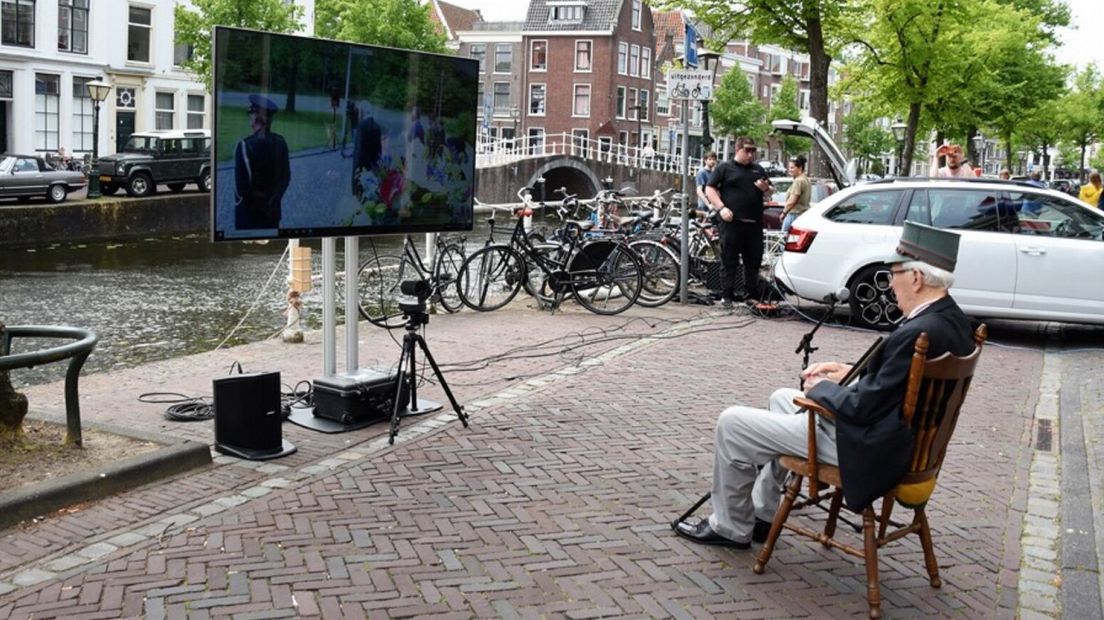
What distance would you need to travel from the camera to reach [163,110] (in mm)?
41719

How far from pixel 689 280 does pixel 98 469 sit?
957cm

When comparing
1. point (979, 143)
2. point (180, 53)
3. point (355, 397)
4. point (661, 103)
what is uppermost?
point (661, 103)

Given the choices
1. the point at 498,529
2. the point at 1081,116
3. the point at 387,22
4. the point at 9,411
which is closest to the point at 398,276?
the point at 9,411

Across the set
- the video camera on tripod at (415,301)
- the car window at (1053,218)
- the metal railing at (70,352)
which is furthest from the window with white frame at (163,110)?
the metal railing at (70,352)

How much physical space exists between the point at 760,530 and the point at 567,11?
66.6 m

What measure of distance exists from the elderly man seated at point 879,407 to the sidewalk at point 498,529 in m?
0.53

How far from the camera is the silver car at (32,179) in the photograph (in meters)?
25.5

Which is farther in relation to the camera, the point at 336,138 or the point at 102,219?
the point at 102,219

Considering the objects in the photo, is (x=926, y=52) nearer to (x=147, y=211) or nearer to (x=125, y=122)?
(x=147, y=211)

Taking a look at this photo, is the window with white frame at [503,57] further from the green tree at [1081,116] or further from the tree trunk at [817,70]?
the tree trunk at [817,70]

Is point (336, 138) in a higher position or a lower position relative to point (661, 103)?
lower

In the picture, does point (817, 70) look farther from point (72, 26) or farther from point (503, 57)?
point (503, 57)

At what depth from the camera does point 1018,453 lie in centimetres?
682

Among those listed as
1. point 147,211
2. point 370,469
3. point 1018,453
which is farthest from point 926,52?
point 370,469
